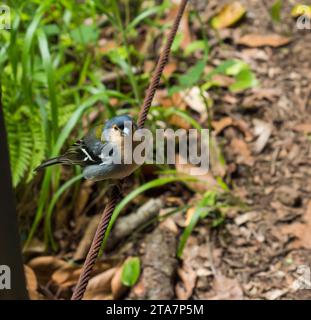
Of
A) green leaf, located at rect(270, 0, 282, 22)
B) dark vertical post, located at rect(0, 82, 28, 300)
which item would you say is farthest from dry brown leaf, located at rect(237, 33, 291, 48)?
dark vertical post, located at rect(0, 82, 28, 300)

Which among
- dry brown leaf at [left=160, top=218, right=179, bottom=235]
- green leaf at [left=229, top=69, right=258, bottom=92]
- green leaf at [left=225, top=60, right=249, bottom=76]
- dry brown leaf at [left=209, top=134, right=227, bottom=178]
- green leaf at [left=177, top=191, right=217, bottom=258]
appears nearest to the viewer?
green leaf at [left=177, top=191, right=217, bottom=258]

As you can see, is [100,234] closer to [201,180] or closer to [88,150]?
[88,150]

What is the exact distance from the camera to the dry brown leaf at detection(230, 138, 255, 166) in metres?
4.28

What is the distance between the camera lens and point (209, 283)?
11.8ft

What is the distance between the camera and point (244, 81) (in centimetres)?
475

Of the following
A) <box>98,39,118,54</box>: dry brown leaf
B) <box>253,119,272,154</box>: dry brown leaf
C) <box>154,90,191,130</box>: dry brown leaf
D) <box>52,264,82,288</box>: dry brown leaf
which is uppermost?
<box>98,39,118,54</box>: dry brown leaf

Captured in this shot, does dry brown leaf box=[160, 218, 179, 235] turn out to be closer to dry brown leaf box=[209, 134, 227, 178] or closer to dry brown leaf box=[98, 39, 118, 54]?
dry brown leaf box=[209, 134, 227, 178]

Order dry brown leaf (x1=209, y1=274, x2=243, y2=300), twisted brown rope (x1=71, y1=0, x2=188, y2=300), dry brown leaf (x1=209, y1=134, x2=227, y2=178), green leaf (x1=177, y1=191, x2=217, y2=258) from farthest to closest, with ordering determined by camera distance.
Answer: dry brown leaf (x1=209, y1=134, x2=227, y2=178)
green leaf (x1=177, y1=191, x2=217, y2=258)
dry brown leaf (x1=209, y1=274, x2=243, y2=300)
twisted brown rope (x1=71, y1=0, x2=188, y2=300)

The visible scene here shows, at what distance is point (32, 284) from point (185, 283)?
3.20ft

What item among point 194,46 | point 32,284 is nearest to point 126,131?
point 32,284

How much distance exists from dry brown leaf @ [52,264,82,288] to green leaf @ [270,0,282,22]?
116 inches
